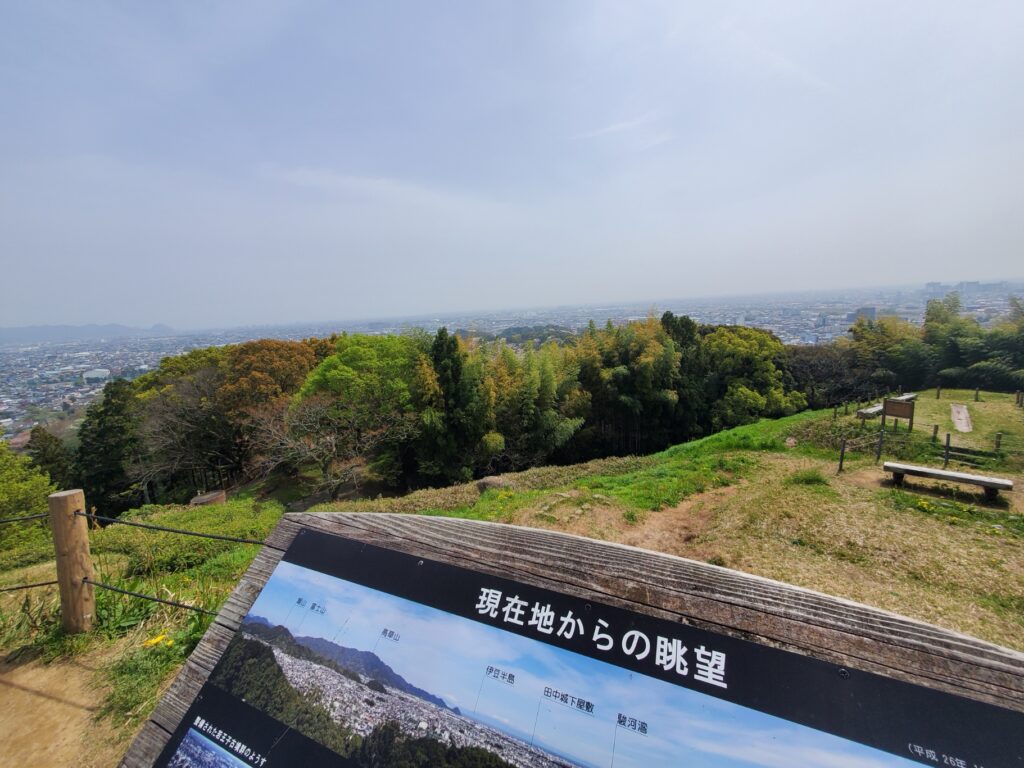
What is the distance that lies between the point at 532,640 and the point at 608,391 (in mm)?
17605

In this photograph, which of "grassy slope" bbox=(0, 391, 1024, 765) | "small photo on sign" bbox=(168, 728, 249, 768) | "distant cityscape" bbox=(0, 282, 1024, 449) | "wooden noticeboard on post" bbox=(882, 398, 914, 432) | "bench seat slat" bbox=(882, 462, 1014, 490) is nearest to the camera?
"small photo on sign" bbox=(168, 728, 249, 768)

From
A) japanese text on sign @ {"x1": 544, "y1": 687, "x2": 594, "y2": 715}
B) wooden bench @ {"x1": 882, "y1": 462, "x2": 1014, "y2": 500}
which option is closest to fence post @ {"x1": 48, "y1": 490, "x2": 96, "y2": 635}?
japanese text on sign @ {"x1": 544, "y1": 687, "x2": 594, "y2": 715}

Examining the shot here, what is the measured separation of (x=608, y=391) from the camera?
60.7 ft

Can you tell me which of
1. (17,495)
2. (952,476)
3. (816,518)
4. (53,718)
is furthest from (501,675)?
(17,495)

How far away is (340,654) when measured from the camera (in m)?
1.54

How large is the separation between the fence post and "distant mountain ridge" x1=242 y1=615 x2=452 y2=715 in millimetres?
2226

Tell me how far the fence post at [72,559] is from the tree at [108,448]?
1843 centimetres

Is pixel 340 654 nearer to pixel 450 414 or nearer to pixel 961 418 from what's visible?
pixel 450 414

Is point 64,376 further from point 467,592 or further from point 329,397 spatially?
point 467,592

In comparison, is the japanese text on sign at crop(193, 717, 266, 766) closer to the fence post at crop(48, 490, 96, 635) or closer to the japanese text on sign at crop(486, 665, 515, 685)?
the japanese text on sign at crop(486, 665, 515, 685)

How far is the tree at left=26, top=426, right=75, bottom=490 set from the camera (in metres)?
18.2

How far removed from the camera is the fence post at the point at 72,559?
301 cm

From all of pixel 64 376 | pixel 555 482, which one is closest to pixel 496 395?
pixel 555 482

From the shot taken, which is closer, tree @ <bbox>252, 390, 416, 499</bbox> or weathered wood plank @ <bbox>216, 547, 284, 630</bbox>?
weathered wood plank @ <bbox>216, 547, 284, 630</bbox>
